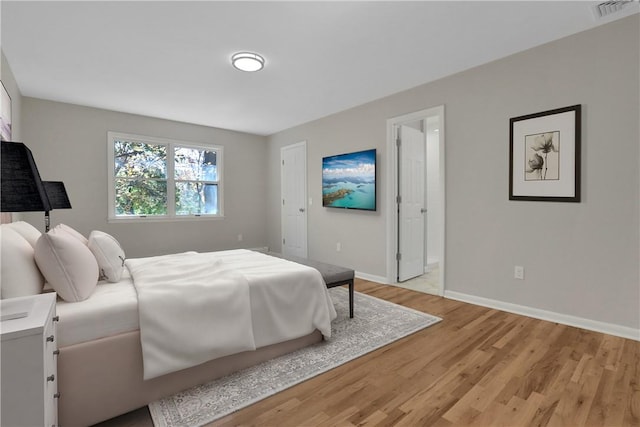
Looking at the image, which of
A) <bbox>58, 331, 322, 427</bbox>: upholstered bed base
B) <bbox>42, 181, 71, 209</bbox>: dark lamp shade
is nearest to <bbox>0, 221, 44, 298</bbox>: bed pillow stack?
<bbox>58, 331, 322, 427</bbox>: upholstered bed base

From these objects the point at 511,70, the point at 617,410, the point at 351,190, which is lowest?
the point at 617,410

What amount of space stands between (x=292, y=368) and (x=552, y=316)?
7.95ft

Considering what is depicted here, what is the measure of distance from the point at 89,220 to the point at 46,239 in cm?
357

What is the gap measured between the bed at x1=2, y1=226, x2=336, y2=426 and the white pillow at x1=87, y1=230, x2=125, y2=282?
0.20ft

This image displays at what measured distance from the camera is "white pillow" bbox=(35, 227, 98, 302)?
1.58 m

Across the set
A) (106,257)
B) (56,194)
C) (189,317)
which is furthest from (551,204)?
(56,194)

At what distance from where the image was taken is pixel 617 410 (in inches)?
63.7

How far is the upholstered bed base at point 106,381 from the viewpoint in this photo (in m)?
1.46

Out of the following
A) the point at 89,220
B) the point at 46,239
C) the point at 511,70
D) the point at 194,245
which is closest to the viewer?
the point at 46,239

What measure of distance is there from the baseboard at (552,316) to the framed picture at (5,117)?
467 centimetres

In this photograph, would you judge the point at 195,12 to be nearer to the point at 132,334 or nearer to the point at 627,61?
the point at 132,334

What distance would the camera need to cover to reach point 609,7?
2.23 meters

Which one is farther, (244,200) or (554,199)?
(244,200)

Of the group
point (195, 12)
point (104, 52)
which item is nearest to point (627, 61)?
point (195, 12)
